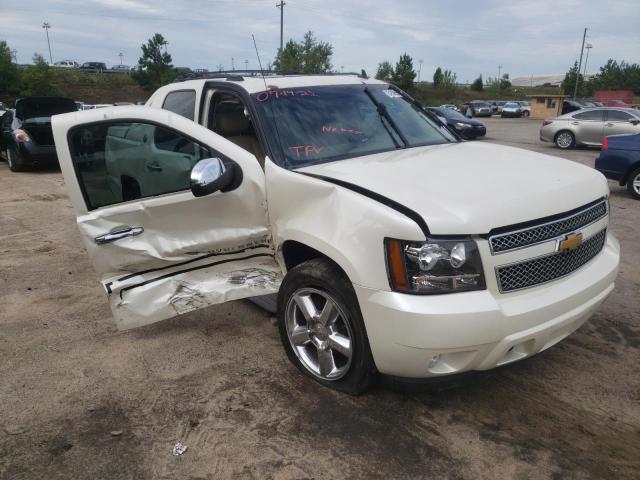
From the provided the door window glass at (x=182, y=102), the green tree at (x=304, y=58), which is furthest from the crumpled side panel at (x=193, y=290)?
the green tree at (x=304, y=58)

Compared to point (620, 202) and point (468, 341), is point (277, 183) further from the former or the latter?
→ point (620, 202)

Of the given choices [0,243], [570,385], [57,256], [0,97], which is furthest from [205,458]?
[0,97]

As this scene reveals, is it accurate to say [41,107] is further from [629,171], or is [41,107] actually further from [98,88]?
[98,88]

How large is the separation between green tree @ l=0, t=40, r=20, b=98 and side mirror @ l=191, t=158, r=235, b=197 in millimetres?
53768

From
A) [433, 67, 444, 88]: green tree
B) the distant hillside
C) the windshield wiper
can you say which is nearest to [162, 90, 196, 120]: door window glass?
the windshield wiper

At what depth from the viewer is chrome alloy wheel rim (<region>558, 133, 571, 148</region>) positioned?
58.8 feet

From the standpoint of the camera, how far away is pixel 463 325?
246cm

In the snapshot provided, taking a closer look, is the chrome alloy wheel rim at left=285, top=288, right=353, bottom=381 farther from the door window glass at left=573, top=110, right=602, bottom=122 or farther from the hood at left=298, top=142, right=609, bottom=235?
the door window glass at left=573, top=110, right=602, bottom=122

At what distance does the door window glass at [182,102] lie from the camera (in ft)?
14.1

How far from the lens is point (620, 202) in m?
8.82

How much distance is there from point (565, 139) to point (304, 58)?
942 inches

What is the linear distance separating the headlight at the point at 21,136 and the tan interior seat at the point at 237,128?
10051 mm

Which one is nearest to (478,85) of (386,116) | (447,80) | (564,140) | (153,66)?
(447,80)

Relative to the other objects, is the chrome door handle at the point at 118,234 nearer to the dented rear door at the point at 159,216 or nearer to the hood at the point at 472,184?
the dented rear door at the point at 159,216
